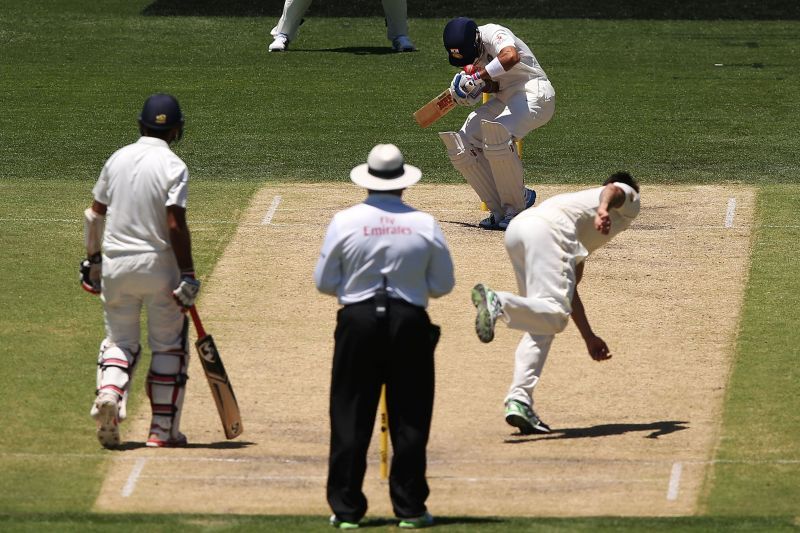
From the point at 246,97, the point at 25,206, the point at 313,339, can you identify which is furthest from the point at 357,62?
the point at 313,339

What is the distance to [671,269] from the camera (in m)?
14.3

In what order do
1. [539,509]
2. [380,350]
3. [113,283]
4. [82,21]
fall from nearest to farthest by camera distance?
[380,350]
[539,509]
[113,283]
[82,21]

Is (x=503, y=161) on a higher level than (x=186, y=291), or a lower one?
lower

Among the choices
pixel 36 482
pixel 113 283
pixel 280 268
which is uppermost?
pixel 113 283

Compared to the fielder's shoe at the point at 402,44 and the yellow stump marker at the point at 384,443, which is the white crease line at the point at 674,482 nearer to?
the yellow stump marker at the point at 384,443

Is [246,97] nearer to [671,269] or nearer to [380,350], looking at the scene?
[671,269]

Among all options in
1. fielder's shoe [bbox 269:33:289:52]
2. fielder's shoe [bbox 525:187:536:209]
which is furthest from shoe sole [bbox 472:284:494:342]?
fielder's shoe [bbox 269:33:289:52]

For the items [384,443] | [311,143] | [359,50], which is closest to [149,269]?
[384,443]

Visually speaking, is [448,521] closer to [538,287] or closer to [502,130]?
[538,287]

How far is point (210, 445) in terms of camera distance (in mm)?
10062

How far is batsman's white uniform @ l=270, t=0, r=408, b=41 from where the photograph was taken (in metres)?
23.5

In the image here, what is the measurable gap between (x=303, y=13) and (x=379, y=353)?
1639cm

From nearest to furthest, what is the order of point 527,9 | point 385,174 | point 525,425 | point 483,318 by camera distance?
point 385,174
point 483,318
point 525,425
point 527,9

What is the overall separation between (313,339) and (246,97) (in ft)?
32.1
